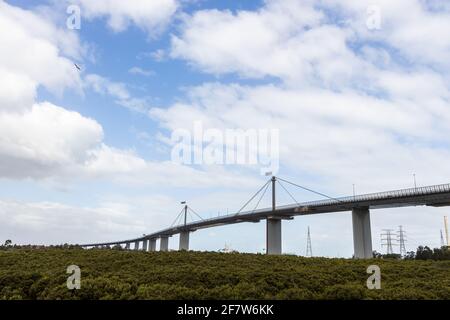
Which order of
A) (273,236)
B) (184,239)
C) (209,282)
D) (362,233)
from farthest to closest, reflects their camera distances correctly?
(184,239) < (273,236) < (362,233) < (209,282)

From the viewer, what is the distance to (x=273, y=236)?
8762cm

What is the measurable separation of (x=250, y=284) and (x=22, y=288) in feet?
27.3

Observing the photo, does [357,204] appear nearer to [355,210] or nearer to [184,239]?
[355,210]

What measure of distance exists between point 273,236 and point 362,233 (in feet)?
80.4

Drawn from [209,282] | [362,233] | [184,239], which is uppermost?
[184,239]

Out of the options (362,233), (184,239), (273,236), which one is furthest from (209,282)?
(184,239)

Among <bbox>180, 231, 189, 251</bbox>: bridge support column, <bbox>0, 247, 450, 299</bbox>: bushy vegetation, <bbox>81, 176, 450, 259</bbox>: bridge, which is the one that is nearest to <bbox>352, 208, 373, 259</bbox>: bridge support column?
<bbox>81, 176, 450, 259</bbox>: bridge

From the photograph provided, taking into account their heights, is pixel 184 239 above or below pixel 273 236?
above

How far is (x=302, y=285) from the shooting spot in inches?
584

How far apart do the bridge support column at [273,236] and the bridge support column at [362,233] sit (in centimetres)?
2249

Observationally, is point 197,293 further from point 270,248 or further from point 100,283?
point 270,248

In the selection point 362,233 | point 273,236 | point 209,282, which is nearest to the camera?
point 209,282

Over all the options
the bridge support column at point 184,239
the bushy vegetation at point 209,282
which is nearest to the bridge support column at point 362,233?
the bushy vegetation at point 209,282
